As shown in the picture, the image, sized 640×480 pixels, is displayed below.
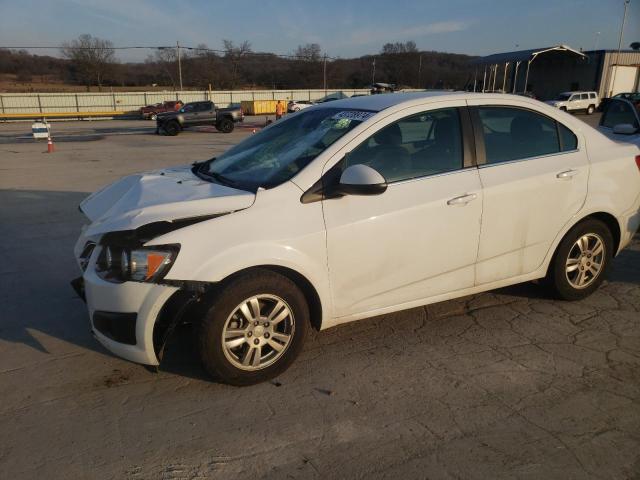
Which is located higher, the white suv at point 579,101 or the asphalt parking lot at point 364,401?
the white suv at point 579,101

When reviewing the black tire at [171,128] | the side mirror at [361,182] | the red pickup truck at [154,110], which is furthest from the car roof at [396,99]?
the red pickup truck at [154,110]

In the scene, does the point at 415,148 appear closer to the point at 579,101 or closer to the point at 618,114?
the point at 618,114

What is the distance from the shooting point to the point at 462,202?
3.63 meters

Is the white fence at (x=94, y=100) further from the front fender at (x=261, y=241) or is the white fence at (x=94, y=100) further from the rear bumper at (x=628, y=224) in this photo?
the rear bumper at (x=628, y=224)

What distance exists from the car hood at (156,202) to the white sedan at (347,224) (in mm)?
13

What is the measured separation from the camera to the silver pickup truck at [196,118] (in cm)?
2795

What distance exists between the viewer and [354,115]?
3695 millimetres

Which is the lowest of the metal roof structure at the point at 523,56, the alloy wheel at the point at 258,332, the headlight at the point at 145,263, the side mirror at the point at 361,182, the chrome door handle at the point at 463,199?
the alloy wheel at the point at 258,332

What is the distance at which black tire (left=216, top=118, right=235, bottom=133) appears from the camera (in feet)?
97.3

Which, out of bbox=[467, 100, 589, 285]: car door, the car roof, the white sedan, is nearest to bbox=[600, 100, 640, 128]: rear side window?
the white sedan

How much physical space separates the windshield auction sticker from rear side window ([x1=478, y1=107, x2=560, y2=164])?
3.06ft

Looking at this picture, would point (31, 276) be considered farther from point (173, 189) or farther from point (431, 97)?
point (431, 97)

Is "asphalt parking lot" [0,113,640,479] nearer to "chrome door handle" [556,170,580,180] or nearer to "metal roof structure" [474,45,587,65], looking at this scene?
"chrome door handle" [556,170,580,180]

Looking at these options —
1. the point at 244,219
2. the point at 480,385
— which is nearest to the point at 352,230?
the point at 244,219
